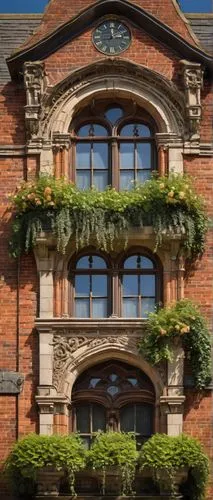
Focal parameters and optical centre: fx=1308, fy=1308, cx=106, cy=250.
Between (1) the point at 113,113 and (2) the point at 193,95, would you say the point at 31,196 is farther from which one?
(2) the point at 193,95

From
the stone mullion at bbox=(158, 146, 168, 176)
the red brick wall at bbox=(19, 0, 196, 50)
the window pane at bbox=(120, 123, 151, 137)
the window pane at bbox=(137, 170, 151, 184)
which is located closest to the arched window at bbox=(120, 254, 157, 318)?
the window pane at bbox=(137, 170, 151, 184)

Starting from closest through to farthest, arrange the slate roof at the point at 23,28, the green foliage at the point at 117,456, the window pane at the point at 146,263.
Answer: the green foliage at the point at 117,456
the window pane at the point at 146,263
the slate roof at the point at 23,28

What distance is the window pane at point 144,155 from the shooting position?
71.4ft

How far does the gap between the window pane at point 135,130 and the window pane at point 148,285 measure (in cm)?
244

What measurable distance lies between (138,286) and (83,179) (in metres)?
2.06

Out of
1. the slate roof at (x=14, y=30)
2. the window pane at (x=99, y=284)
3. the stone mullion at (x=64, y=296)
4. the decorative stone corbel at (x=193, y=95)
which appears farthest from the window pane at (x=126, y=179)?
the slate roof at (x=14, y=30)

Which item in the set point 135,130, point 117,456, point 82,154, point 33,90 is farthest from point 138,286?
point 33,90

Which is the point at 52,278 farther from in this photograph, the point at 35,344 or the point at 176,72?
the point at 176,72

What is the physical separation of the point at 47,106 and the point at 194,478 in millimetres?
6535

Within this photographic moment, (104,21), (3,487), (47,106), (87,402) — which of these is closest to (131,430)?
(87,402)

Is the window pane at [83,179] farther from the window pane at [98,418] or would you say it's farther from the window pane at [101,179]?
the window pane at [98,418]

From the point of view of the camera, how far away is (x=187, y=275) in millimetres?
21016

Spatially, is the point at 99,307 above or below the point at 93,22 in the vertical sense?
below

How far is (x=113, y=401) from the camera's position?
20703mm
